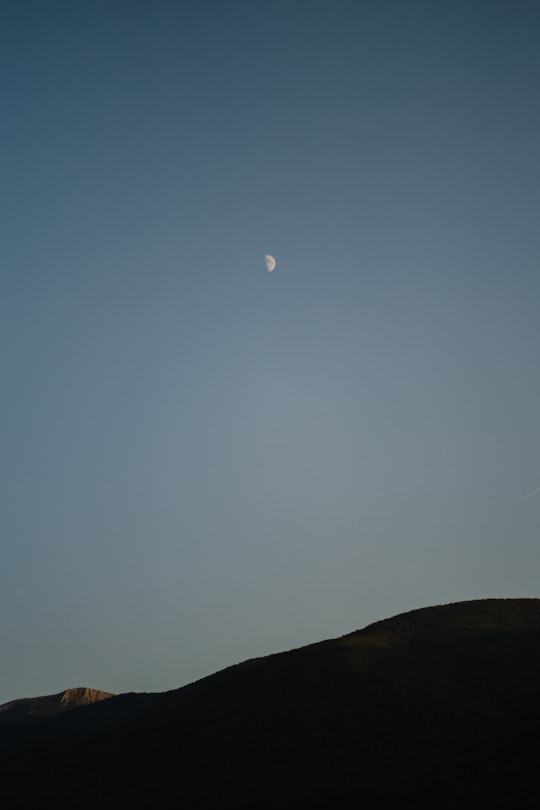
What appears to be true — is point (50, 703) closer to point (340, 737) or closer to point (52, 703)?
point (52, 703)

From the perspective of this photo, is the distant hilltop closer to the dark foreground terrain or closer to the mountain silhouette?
Result: the mountain silhouette

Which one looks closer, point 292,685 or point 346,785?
point 346,785

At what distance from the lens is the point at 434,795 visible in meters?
34.3

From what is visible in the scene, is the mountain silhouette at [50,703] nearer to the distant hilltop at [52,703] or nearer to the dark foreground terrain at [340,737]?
the distant hilltop at [52,703]

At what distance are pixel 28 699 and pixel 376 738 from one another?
4871 inches

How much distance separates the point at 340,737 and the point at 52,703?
108 meters

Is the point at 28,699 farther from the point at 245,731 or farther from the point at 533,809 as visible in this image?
the point at 533,809

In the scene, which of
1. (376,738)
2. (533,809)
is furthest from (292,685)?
(533,809)

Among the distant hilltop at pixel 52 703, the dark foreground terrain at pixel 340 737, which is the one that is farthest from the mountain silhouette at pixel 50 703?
the dark foreground terrain at pixel 340 737

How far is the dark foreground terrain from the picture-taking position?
125ft

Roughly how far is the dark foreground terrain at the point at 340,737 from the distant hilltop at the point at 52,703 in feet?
146

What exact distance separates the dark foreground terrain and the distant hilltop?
1753 inches

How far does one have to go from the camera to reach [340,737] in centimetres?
5334

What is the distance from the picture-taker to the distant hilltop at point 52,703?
13375 centimetres
